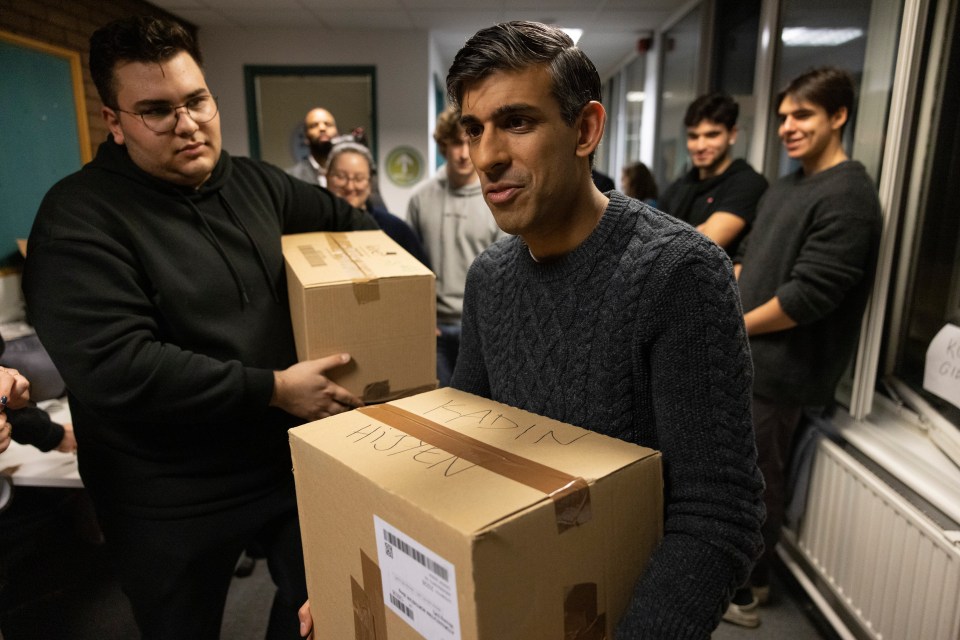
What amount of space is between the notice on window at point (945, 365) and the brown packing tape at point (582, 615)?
1.36m

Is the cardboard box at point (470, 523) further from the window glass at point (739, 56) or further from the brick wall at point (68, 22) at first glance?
the brick wall at point (68, 22)

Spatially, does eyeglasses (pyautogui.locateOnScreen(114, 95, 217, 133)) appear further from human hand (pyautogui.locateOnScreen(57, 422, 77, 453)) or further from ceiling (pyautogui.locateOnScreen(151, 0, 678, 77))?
ceiling (pyautogui.locateOnScreen(151, 0, 678, 77))

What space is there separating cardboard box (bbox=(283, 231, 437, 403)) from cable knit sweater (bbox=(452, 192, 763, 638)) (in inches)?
17.9

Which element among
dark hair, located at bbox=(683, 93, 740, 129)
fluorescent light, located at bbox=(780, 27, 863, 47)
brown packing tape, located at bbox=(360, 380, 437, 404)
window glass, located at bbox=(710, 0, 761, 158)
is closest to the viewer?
brown packing tape, located at bbox=(360, 380, 437, 404)

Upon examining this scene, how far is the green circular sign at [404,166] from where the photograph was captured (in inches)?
207

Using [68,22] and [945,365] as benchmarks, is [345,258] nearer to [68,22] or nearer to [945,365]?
[945,365]

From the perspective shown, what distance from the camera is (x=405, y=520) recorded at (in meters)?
0.59

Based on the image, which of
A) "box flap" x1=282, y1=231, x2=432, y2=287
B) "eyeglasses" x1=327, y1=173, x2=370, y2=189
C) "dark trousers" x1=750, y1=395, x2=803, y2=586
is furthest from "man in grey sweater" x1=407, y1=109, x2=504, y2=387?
"dark trousers" x1=750, y1=395, x2=803, y2=586

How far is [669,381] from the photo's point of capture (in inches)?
29.5

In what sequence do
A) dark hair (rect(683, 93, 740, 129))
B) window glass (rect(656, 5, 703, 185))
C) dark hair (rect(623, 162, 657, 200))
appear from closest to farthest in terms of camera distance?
dark hair (rect(683, 93, 740, 129)), dark hair (rect(623, 162, 657, 200)), window glass (rect(656, 5, 703, 185))

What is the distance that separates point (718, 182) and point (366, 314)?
5.44ft

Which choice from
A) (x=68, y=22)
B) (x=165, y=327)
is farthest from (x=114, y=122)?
(x=68, y=22)

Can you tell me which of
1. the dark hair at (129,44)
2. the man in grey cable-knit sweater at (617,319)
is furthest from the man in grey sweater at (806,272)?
the dark hair at (129,44)

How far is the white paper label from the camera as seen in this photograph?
0.57 meters
